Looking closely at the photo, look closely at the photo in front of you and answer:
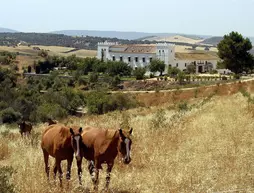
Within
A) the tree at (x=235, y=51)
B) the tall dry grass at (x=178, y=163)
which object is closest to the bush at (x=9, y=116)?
the tall dry grass at (x=178, y=163)

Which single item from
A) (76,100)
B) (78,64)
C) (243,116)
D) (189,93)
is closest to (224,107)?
(243,116)

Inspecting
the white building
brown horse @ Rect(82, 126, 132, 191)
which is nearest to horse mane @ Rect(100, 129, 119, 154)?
brown horse @ Rect(82, 126, 132, 191)

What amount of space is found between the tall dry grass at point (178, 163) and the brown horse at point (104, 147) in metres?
0.44

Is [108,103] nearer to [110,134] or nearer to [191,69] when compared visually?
[110,134]

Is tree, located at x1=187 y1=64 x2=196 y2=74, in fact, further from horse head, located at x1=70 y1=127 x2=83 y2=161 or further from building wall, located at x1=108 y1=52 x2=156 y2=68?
horse head, located at x1=70 y1=127 x2=83 y2=161

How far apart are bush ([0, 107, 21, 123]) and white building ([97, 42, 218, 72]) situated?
65.2 metres

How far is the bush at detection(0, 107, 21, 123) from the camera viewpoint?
37.4m

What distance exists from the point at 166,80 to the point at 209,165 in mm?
64136

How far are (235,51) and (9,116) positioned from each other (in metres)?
38.9

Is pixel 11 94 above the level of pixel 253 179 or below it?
below

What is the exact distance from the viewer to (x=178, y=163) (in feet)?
30.1

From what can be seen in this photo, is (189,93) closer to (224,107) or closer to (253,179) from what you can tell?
(224,107)

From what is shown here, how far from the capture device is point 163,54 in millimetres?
104688

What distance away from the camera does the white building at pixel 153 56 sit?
104 metres
